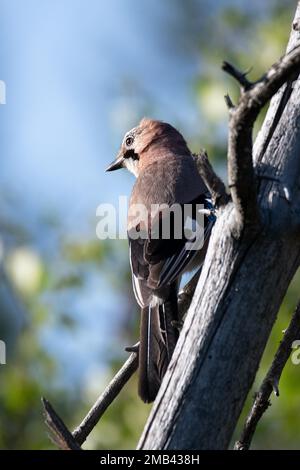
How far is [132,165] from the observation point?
6969 millimetres

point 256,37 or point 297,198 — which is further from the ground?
point 256,37

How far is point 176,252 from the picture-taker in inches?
191

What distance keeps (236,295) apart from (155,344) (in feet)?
4.87

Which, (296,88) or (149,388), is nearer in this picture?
(296,88)

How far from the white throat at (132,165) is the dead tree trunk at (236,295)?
13.7 ft

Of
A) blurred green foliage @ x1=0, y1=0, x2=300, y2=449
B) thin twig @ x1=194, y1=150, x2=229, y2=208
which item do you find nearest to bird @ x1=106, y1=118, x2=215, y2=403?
blurred green foliage @ x1=0, y1=0, x2=300, y2=449

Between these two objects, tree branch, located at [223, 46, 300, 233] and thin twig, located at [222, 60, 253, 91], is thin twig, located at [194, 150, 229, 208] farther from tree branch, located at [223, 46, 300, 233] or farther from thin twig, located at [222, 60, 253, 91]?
thin twig, located at [222, 60, 253, 91]

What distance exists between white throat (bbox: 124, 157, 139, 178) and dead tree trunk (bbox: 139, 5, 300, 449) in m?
4.18

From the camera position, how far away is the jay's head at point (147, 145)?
21.4 feet

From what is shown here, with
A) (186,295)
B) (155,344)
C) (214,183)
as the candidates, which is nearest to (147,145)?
(186,295)

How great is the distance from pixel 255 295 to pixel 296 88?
31.5 inches

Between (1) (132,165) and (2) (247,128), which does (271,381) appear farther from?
(1) (132,165)
